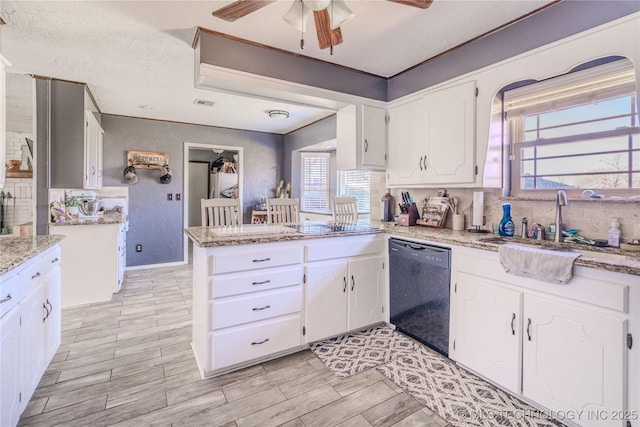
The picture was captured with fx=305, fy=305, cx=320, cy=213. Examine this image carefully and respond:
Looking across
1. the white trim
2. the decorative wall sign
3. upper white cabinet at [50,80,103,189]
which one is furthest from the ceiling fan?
the white trim

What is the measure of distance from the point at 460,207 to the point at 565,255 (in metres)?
1.25

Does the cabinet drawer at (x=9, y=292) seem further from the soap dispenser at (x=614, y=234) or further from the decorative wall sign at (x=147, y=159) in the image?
the decorative wall sign at (x=147, y=159)

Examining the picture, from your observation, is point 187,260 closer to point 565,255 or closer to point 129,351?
point 129,351

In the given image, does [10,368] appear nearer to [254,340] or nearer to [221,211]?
[254,340]

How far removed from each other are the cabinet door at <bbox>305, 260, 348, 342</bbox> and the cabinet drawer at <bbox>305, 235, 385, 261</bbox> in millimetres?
62

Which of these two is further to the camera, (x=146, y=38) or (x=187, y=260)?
(x=187, y=260)

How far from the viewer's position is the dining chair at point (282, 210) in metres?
3.25

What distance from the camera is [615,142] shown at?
1.91 metres

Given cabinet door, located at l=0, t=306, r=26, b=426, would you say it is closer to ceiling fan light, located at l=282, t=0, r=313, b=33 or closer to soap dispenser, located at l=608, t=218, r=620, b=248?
ceiling fan light, located at l=282, t=0, r=313, b=33

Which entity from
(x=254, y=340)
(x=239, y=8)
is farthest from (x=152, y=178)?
(x=239, y=8)

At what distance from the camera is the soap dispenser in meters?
1.80

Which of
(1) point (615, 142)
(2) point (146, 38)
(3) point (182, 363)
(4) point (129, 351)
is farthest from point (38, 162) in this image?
(1) point (615, 142)

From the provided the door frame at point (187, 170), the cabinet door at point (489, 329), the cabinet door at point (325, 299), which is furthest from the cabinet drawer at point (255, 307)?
the door frame at point (187, 170)

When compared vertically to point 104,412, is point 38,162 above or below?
above
